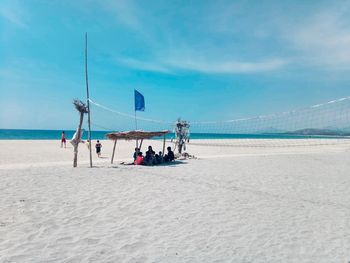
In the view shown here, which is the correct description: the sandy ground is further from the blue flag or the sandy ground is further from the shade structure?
the blue flag

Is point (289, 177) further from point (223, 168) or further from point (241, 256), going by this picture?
point (241, 256)

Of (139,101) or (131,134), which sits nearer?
(131,134)

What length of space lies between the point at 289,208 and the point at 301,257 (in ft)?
7.36

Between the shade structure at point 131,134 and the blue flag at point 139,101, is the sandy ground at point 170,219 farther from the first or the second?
the blue flag at point 139,101

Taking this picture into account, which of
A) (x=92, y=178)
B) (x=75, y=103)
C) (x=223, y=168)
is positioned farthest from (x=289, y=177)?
(x=75, y=103)

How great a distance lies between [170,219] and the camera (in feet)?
16.0

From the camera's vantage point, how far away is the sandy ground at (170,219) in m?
3.62

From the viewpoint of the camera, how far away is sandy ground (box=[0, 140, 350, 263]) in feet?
11.9

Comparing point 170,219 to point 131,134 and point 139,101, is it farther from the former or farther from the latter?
point 139,101

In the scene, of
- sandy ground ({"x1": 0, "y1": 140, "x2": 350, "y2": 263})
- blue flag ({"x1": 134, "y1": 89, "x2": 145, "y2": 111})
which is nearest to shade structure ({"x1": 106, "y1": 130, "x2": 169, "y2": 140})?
blue flag ({"x1": 134, "y1": 89, "x2": 145, "y2": 111})

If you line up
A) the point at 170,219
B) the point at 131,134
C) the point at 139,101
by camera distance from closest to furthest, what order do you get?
the point at 170,219, the point at 131,134, the point at 139,101

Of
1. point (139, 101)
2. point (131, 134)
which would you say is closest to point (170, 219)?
point (131, 134)

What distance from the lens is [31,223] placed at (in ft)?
14.8

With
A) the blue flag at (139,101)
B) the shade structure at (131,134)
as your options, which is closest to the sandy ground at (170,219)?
the shade structure at (131,134)
